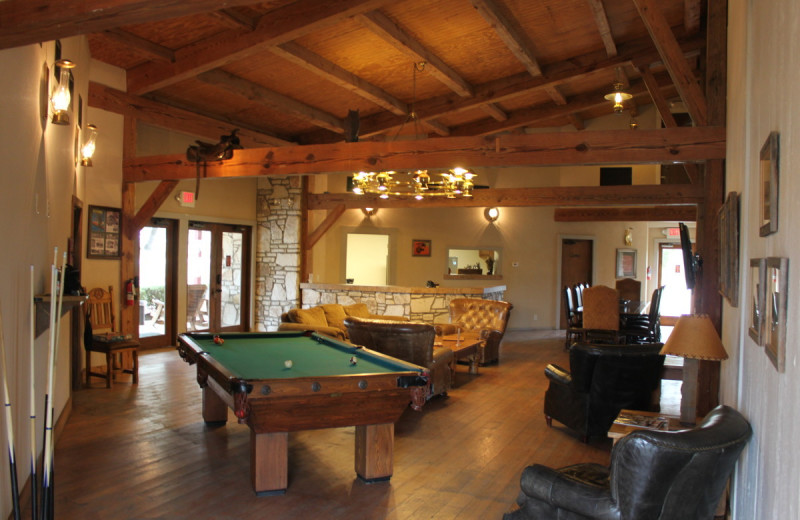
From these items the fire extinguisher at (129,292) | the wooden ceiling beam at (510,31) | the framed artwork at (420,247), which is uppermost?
the wooden ceiling beam at (510,31)

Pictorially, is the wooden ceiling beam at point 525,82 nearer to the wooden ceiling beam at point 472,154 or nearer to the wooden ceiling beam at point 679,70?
the wooden ceiling beam at point 679,70

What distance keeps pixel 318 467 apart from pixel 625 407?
2.58 m

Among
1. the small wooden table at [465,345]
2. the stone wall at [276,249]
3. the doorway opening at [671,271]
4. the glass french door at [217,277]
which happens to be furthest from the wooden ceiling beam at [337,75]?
the doorway opening at [671,271]

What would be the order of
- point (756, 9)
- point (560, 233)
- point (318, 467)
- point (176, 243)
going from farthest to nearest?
point (560, 233) < point (176, 243) < point (318, 467) < point (756, 9)

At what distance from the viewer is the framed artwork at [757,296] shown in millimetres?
2260

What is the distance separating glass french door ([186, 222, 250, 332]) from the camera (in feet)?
32.8

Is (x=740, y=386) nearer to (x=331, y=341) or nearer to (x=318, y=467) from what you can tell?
(x=318, y=467)

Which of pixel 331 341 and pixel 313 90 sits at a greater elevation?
pixel 313 90

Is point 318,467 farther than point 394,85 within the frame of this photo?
No

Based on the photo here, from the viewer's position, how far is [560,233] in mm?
13422

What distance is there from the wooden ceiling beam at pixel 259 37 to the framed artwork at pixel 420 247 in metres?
6.97

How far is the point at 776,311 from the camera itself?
1.98 meters

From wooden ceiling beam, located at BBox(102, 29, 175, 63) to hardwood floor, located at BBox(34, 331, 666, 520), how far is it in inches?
144

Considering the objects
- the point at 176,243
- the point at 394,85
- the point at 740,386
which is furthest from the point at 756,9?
the point at 176,243
